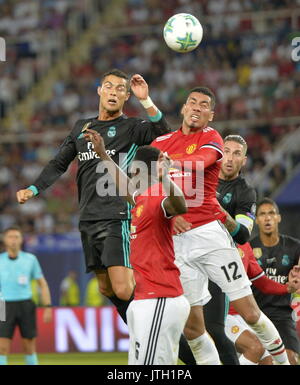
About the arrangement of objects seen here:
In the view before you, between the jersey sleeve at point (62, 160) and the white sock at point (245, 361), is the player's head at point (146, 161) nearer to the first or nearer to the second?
the jersey sleeve at point (62, 160)

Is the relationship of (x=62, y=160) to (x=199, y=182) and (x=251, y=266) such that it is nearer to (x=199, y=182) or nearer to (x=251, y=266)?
(x=199, y=182)

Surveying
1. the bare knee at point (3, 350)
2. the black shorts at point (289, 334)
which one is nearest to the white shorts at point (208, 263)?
the black shorts at point (289, 334)

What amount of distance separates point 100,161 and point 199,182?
101 cm

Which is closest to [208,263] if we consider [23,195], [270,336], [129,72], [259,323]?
[259,323]

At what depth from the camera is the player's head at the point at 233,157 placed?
8.05 metres

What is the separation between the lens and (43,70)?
23672mm

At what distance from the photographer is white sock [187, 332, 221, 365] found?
22.8 feet

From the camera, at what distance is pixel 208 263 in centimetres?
707

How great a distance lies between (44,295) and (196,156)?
17.0 feet

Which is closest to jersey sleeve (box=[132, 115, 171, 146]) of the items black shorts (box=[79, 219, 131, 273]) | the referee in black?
the referee in black

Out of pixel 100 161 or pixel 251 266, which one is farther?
pixel 251 266

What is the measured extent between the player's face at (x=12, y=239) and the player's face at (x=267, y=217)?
4.19 meters

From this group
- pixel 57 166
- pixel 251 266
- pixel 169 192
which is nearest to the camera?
pixel 169 192

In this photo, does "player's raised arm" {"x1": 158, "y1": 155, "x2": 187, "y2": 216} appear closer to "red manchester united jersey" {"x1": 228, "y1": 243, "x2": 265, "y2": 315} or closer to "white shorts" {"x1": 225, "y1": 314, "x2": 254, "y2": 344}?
"red manchester united jersey" {"x1": 228, "y1": 243, "x2": 265, "y2": 315}
